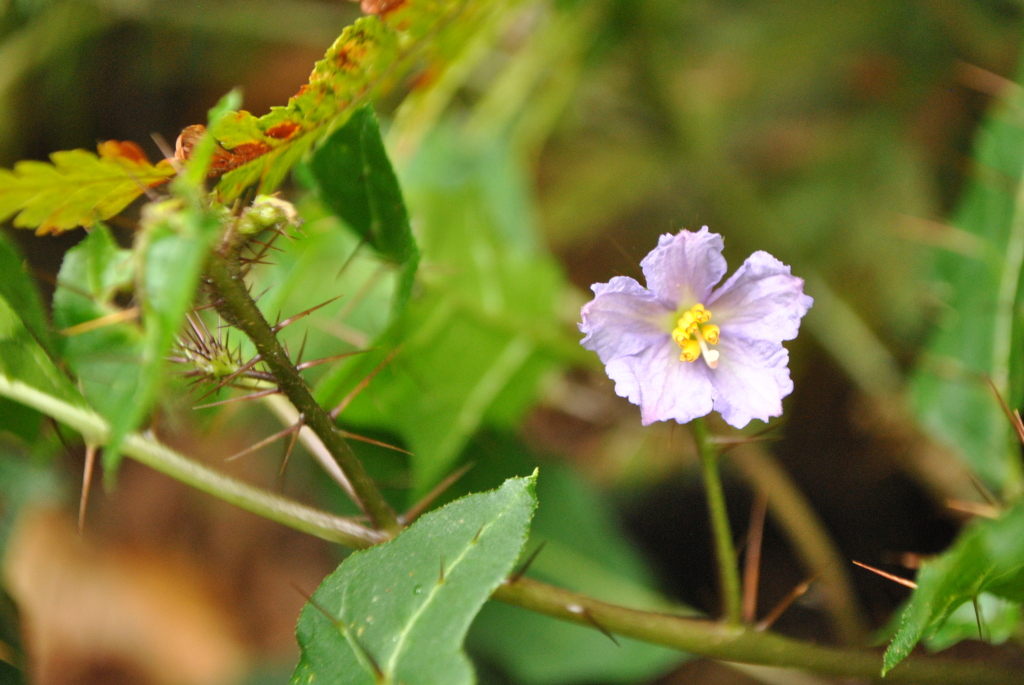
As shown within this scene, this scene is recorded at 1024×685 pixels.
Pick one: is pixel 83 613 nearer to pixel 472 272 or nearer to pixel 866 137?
pixel 472 272

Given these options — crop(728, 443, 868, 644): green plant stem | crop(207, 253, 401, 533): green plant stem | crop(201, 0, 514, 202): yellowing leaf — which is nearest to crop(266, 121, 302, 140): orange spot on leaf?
crop(201, 0, 514, 202): yellowing leaf

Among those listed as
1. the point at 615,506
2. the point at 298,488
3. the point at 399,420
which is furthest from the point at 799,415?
the point at 298,488

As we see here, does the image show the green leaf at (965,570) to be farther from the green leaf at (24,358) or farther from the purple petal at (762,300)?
the green leaf at (24,358)

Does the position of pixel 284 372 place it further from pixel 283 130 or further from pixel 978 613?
pixel 978 613

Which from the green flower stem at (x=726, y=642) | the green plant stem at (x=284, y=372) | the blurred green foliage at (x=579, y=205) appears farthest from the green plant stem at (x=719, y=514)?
the green plant stem at (x=284, y=372)

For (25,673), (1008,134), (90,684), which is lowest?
(90,684)

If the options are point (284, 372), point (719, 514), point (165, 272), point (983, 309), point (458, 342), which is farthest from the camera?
point (458, 342)

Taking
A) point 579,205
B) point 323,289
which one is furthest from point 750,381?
point 579,205

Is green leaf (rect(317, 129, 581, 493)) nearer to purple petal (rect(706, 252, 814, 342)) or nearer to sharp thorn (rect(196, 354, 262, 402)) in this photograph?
sharp thorn (rect(196, 354, 262, 402))
